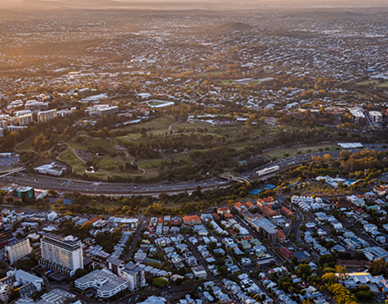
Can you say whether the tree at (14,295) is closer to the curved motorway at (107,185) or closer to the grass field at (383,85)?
the curved motorway at (107,185)

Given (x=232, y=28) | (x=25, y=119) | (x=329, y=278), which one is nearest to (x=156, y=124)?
(x=25, y=119)

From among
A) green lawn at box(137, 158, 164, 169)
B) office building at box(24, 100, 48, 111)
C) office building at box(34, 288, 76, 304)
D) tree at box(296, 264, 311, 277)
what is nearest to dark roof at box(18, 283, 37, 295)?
office building at box(34, 288, 76, 304)

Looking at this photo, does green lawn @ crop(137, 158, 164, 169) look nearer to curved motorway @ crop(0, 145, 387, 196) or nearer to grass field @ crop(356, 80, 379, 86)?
curved motorway @ crop(0, 145, 387, 196)

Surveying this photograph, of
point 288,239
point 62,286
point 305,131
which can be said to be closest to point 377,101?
point 305,131

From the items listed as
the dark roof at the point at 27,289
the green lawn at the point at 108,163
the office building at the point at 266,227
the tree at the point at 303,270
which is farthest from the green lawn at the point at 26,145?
the tree at the point at 303,270

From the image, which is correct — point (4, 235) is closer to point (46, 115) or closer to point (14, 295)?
point (14, 295)
